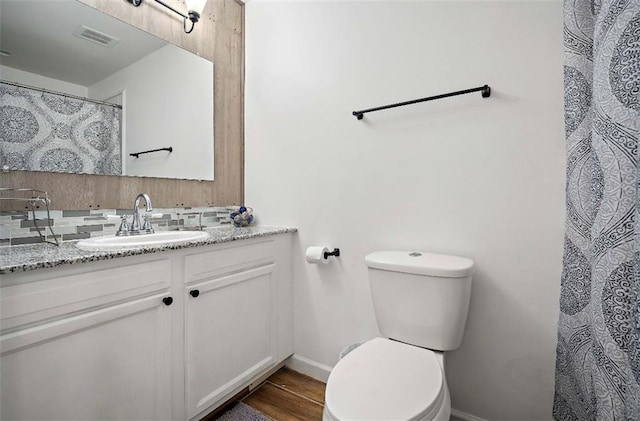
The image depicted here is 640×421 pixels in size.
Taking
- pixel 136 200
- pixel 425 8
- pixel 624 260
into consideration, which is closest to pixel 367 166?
pixel 425 8

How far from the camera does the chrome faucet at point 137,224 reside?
56.7 inches

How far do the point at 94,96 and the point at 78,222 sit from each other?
0.58 meters

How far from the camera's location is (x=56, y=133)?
50.6 inches

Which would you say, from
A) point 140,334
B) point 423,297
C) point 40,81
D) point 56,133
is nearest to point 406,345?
point 423,297

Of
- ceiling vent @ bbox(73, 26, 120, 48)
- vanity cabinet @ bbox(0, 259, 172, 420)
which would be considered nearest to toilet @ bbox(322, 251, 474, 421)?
vanity cabinet @ bbox(0, 259, 172, 420)

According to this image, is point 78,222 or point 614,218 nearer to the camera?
point 614,218

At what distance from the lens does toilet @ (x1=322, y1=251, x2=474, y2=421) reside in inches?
31.4

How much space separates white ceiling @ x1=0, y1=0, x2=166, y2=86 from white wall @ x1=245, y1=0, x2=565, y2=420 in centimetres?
80

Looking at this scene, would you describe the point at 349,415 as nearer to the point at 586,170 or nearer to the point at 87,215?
the point at 586,170

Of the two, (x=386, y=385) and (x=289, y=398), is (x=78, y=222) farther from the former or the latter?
(x=386, y=385)

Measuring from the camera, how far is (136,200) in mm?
1444

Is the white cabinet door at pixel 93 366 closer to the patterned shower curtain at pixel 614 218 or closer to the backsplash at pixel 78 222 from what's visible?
the backsplash at pixel 78 222

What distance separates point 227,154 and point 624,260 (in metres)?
1.88

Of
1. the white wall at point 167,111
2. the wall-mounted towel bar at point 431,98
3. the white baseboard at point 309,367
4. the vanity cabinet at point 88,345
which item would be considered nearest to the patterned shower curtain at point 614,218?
the wall-mounted towel bar at point 431,98
